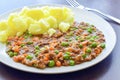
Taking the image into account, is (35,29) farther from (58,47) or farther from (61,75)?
(61,75)

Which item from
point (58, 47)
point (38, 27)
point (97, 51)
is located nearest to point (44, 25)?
point (38, 27)

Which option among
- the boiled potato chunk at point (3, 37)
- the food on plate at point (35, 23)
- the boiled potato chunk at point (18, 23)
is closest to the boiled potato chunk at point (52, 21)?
the food on plate at point (35, 23)

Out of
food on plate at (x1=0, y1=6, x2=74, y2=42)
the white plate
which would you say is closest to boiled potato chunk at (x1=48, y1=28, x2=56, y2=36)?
food on plate at (x1=0, y1=6, x2=74, y2=42)

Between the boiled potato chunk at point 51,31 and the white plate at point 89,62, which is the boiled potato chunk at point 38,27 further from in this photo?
the white plate at point 89,62

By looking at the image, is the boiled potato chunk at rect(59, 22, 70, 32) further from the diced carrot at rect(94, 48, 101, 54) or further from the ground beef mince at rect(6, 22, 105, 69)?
the diced carrot at rect(94, 48, 101, 54)

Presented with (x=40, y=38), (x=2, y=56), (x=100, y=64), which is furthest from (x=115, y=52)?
(x=2, y=56)
